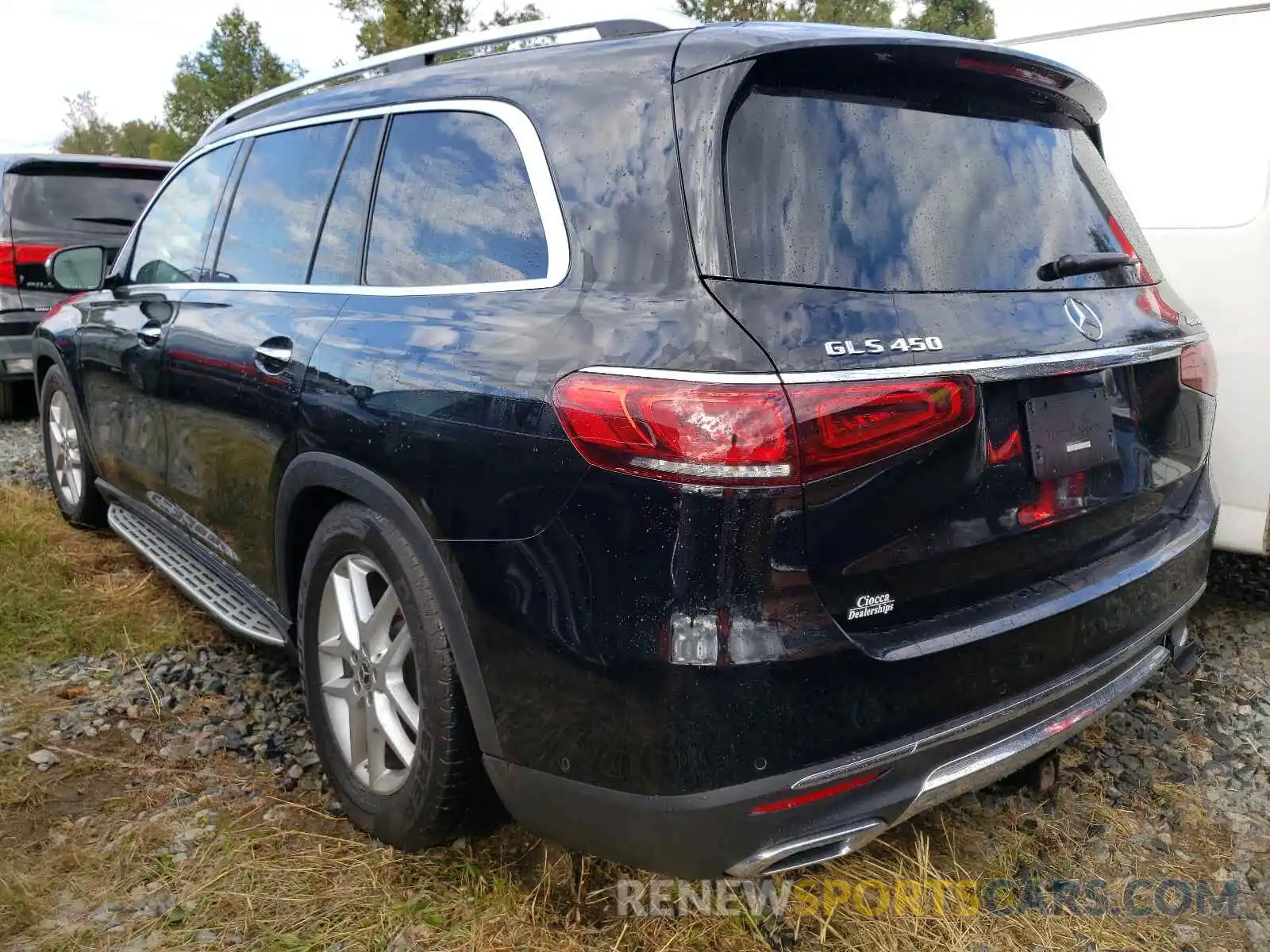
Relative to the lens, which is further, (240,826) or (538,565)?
(240,826)

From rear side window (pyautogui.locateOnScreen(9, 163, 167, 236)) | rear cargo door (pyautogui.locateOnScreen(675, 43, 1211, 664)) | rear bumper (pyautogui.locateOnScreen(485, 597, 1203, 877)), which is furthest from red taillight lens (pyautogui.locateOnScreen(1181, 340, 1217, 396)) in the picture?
rear side window (pyautogui.locateOnScreen(9, 163, 167, 236))

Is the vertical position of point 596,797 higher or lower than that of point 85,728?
higher

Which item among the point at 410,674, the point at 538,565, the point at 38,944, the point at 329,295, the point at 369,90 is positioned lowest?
the point at 38,944

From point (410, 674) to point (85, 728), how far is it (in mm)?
1338

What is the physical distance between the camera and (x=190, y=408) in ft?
10.2

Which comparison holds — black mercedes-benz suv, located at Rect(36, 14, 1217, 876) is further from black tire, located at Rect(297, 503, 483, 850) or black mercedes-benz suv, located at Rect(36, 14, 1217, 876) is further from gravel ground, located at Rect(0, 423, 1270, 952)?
gravel ground, located at Rect(0, 423, 1270, 952)

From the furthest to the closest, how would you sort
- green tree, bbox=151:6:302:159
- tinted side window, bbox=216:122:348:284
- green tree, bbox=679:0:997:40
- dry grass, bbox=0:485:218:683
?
1. green tree, bbox=151:6:302:159
2. green tree, bbox=679:0:997:40
3. dry grass, bbox=0:485:218:683
4. tinted side window, bbox=216:122:348:284

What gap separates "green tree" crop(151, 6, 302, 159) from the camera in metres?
50.4

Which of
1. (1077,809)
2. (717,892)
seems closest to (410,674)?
(717,892)

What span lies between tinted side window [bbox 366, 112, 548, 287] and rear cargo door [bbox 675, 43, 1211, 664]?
421 mm

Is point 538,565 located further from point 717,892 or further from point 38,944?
point 38,944

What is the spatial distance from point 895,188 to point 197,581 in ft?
8.47

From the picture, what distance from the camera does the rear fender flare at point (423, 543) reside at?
193cm

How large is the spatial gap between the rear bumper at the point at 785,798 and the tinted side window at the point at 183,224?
2.35 m
